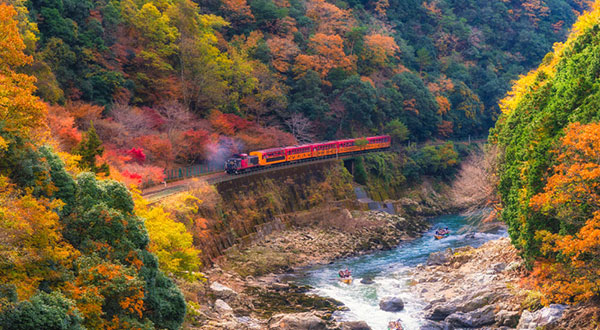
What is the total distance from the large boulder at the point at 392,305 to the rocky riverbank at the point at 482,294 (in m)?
1.33

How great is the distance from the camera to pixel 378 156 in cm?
5912

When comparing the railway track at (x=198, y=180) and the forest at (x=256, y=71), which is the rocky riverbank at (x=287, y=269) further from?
the forest at (x=256, y=71)

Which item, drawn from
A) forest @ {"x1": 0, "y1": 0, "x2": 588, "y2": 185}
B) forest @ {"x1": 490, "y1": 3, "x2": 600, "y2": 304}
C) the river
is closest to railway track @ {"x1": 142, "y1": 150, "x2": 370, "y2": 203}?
forest @ {"x1": 0, "y1": 0, "x2": 588, "y2": 185}

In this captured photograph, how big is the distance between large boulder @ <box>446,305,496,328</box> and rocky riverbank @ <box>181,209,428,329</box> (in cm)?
405

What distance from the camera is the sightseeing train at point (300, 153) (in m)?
45.4

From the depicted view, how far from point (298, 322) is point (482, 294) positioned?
887cm

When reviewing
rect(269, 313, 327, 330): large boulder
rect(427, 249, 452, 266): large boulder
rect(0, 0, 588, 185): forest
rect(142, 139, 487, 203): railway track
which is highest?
rect(0, 0, 588, 185): forest

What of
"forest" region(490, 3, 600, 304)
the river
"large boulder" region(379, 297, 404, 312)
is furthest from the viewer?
"large boulder" region(379, 297, 404, 312)

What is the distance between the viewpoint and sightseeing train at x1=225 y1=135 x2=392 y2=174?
45.4 metres

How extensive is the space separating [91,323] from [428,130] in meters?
57.5

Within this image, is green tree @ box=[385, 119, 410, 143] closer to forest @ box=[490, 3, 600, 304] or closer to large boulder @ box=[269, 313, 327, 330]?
forest @ box=[490, 3, 600, 304]

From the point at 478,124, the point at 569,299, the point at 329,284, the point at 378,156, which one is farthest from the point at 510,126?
the point at 478,124

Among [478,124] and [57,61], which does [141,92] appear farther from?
Answer: [478,124]

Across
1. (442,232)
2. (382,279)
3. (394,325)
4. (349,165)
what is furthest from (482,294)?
(349,165)
